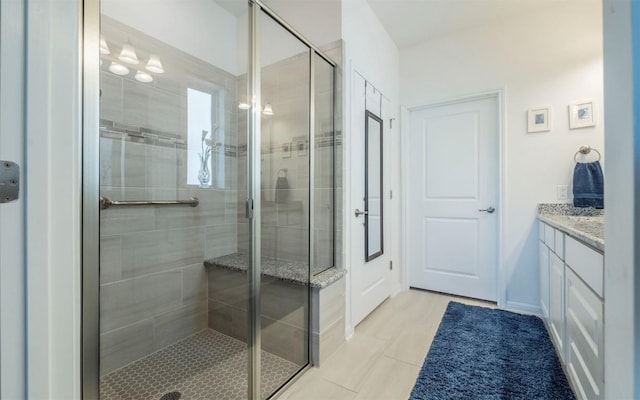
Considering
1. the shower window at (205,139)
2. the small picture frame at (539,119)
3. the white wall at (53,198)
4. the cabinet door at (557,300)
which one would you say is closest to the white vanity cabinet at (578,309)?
the cabinet door at (557,300)

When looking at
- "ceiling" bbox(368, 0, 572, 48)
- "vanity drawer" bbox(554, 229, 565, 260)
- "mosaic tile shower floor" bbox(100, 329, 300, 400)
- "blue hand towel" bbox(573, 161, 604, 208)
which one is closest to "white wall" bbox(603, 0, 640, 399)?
"vanity drawer" bbox(554, 229, 565, 260)

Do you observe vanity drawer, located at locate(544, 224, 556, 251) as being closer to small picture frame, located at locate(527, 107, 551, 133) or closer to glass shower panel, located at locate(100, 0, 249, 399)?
small picture frame, located at locate(527, 107, 551, 133)

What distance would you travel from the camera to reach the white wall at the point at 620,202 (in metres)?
0.44

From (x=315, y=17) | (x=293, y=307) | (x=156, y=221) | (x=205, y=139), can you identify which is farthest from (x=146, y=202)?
(x=315, y=17)

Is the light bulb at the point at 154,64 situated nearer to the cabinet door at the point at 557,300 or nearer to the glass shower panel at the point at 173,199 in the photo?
the glass shower panel at the point at 173,199

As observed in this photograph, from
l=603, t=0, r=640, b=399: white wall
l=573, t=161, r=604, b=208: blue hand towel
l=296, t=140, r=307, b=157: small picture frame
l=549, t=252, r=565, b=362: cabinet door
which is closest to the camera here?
l=603, t=0, r=640, b=399: white wall

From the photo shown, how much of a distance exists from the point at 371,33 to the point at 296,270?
2.18 metres

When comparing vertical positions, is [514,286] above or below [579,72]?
below

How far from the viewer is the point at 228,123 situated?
2.30 m

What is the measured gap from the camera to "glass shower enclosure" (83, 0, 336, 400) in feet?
5.47

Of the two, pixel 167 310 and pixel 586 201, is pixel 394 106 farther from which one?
pixel 167 310

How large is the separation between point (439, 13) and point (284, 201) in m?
2.26

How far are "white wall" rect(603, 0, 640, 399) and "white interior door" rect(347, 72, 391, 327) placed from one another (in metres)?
1.68

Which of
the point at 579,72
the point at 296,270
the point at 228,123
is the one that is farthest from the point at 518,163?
the point at 228,123
